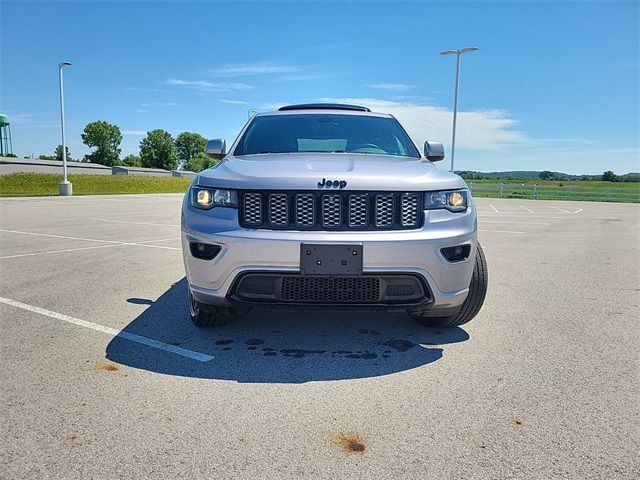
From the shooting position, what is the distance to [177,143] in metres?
124

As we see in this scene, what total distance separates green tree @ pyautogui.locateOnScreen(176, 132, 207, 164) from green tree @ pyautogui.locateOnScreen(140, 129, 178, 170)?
12.7 metres

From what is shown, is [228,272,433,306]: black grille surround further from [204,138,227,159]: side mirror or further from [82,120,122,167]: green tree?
[82,120,122,167]: green tree

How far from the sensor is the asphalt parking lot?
77.6 inches

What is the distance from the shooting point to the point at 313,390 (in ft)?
8.55

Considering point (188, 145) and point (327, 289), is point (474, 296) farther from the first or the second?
point (188, 145)

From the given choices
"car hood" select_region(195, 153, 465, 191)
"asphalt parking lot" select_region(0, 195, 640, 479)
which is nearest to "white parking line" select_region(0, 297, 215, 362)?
"asphalt parking lot" select_region(0, 195, 640, 479)

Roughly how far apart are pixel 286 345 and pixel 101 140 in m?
119

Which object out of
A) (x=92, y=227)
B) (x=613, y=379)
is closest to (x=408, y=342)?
(x=613, y=379)

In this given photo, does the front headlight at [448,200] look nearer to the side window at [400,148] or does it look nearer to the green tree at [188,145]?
the side window at [400,148]

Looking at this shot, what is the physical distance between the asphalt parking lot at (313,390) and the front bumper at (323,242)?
1.53 feet

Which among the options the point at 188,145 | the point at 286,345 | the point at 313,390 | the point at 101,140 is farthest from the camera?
the point at 188,145

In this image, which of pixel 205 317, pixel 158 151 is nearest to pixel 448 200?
pixel 205 317

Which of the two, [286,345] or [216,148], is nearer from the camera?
[286,345]

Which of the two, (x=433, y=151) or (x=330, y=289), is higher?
(x=433, y=151)
